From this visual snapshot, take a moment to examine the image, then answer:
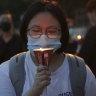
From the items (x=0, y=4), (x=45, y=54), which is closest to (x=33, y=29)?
(x=45, y=54)

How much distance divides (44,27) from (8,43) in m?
2.66

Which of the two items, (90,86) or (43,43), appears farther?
(90,86)

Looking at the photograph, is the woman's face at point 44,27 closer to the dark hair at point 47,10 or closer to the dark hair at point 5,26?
the dark hair at point 47,10

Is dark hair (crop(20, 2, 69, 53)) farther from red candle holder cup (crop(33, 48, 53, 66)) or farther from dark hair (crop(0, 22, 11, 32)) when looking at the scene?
dark hair (crop(0, 22, 11, 32))

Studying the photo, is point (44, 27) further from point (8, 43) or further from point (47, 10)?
point (8, 43)

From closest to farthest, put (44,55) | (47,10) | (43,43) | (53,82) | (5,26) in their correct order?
(44,55), (43,43), (53,82), (47,10), (5,26)

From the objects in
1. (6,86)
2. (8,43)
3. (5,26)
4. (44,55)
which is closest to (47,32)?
(44,55)

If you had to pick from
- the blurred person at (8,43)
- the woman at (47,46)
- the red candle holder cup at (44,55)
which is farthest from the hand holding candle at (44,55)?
the blurred person at (8,43)

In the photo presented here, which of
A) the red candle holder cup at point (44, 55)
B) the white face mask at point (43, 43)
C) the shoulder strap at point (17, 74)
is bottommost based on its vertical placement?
the shoulder strap at point (17, 74)

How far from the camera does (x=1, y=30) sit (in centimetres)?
511

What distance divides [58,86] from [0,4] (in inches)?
985

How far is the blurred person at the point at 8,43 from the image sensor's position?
178 inches

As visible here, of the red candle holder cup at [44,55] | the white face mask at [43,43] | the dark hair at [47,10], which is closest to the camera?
the red candle holder cup at [44,55]

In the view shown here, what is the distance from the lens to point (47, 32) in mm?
2123
